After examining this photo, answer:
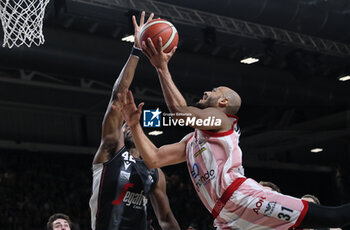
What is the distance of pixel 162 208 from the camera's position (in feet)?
16.4

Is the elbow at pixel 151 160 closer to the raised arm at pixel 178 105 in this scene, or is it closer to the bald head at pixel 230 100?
the raised arm at pixel 178 105

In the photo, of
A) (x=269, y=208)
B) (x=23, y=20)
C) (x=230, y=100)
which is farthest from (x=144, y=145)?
(x=23, y=20)

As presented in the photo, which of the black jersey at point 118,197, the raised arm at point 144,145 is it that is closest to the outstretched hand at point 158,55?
the raised arm at point 144,145

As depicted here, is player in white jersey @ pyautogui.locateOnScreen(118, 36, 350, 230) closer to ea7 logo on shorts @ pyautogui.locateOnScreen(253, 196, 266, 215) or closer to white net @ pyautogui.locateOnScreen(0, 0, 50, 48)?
ea7 logo on shorts @ pyautogui.locateOnScreen(253, 196, 266, 215)

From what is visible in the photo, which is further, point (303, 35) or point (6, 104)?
point (6, 104)

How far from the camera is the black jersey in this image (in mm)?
4625

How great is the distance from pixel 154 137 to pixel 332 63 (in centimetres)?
597

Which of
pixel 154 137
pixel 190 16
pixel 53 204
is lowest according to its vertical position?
pixel 53 204

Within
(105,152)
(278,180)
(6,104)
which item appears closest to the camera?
(105,152)

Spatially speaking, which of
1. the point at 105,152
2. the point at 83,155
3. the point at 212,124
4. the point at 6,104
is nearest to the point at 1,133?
the point at 6,104

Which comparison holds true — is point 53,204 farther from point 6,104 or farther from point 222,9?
point 222,9

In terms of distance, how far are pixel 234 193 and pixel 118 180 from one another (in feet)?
4.20

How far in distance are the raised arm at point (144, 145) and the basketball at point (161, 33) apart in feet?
1.79

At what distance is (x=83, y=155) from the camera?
53.5 feet
